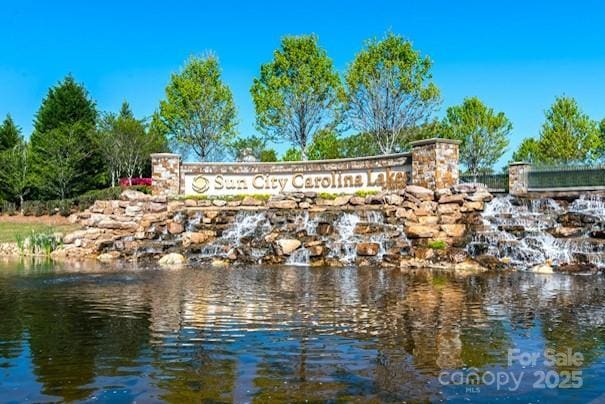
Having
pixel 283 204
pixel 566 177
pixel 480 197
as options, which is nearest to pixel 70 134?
pixel 283 204

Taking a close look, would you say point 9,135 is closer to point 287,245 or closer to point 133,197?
point 133,197

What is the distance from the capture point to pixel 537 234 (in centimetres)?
2083

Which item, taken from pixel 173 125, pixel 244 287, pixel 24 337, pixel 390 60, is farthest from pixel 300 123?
pixel 24 337

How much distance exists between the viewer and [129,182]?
4269cm

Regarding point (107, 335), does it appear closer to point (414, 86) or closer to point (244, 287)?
point (244, 287)

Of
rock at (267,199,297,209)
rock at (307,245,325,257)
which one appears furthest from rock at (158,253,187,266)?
rock at (267,199,297,209)

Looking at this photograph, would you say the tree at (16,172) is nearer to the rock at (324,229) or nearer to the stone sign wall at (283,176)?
the stone sign wall at (283,176)

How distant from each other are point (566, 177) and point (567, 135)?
24.8 meters

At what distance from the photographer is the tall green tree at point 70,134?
40.7 meters

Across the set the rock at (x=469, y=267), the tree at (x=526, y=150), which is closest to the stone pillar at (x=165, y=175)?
the rock at (x=469, y=267)

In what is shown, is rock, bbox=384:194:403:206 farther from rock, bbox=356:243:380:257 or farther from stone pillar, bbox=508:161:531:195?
stone pillar, bbox=508:161:531:195

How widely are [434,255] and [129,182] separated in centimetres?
2870

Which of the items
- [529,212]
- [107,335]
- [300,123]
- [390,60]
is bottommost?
[107,335]

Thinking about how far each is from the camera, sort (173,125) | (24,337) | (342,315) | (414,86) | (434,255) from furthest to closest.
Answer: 1. (173,125)
2. (414,86)
3. (434,255)
4. (342,315)
5. (24,337)
